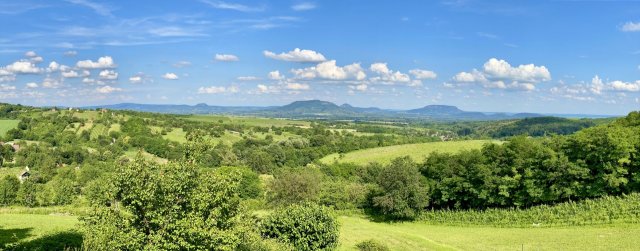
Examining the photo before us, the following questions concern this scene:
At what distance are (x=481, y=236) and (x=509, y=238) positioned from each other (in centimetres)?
306

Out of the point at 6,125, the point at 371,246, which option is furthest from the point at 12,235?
the point at 6,125

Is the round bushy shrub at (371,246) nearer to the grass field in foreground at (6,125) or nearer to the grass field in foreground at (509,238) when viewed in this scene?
the grass field in foreground at (509,238)

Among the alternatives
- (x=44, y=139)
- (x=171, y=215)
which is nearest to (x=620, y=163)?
(x=171, y=215)

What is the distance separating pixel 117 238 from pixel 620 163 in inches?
2339

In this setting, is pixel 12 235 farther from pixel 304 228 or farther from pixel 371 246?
pixel 371 246

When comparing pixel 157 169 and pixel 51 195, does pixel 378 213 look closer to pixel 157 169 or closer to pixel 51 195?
pixel 157 169

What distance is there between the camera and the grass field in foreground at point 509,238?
124 feet

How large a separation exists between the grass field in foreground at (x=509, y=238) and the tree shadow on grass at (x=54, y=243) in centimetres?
2028

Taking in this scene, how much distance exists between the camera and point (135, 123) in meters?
163

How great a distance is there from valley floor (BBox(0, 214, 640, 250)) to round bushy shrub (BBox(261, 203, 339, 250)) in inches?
126

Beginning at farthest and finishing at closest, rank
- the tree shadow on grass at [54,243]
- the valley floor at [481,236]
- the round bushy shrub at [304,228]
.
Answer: the round bushy shrub at [304,228] → the valley floor at [481,236] → the tree shadow on grass at [54,243]

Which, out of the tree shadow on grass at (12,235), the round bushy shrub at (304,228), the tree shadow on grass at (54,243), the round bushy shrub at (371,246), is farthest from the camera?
the round bushy shrub at (371,246)

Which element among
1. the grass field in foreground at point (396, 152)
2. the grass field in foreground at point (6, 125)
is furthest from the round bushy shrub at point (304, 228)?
the grass field in foreground at point (6, 125)

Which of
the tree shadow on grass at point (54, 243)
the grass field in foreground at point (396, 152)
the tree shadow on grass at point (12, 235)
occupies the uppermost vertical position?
the tree shadow on grass at point (54, 243)
